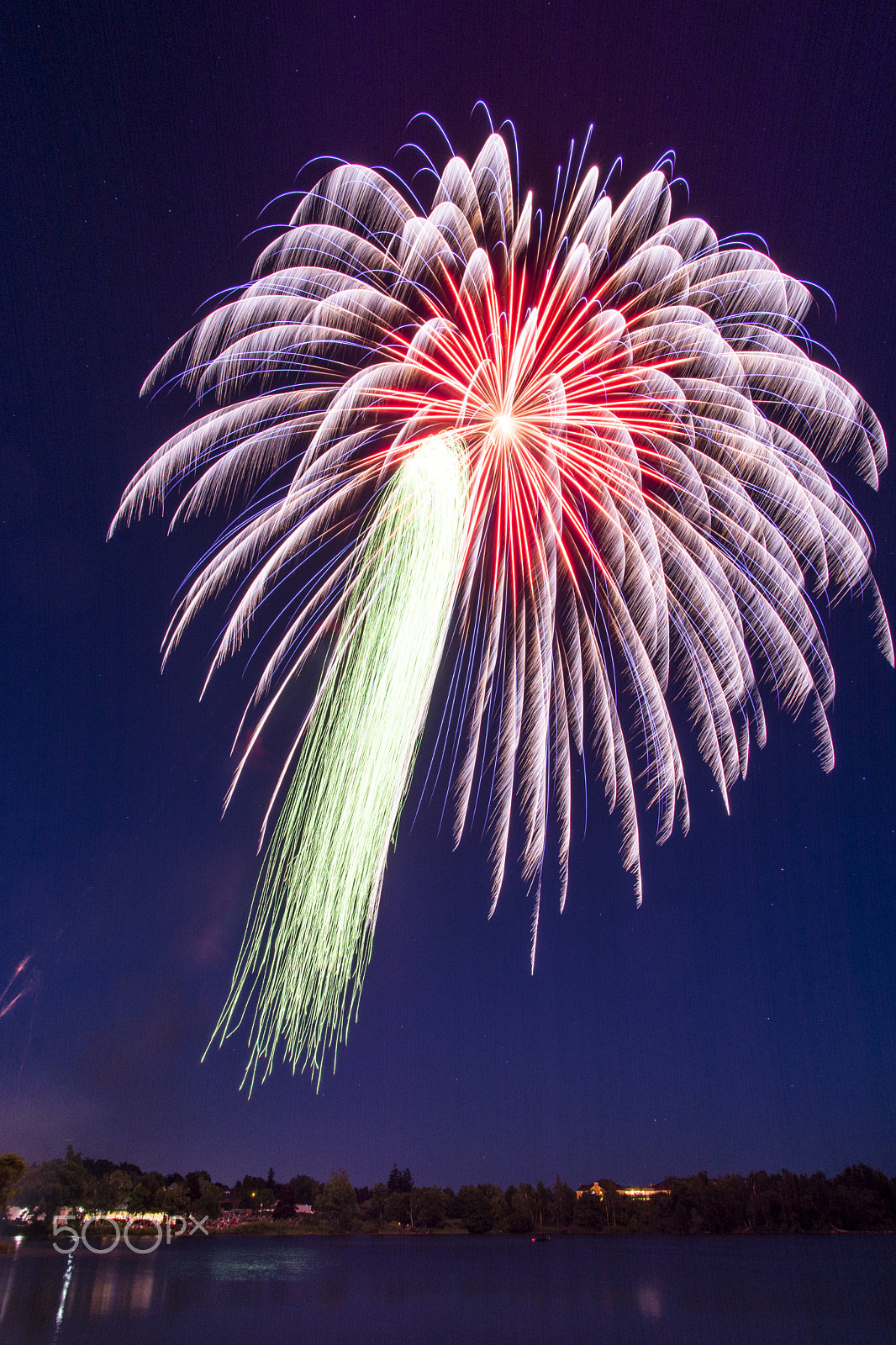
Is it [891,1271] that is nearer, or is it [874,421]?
[874,421]


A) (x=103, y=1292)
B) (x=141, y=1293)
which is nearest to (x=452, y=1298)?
(x=141, y=1293)

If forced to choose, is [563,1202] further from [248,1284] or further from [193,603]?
[193,603]

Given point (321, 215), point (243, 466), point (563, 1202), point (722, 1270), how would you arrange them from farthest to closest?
point (563, 1202) < point (722, 1270) < point (243, 466) < point (321, 215)

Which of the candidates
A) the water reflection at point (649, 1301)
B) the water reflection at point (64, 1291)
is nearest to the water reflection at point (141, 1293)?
the water reflection at point (64, 1291)

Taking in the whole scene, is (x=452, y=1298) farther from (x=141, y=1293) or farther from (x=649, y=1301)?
(x=141, y=1293)

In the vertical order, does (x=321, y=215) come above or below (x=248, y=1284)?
above

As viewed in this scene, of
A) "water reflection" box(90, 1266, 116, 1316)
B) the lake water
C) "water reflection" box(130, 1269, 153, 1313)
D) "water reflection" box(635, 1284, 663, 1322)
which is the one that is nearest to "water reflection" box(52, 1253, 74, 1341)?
the lake water

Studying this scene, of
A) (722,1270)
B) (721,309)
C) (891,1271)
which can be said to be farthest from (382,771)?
(891,1271)

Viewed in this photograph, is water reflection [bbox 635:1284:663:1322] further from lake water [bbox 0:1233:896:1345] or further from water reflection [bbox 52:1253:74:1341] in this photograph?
water reflection [bbox 52:1253:74:1341]

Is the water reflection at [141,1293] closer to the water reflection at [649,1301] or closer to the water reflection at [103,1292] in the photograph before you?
the water reflection at [103,1292]
